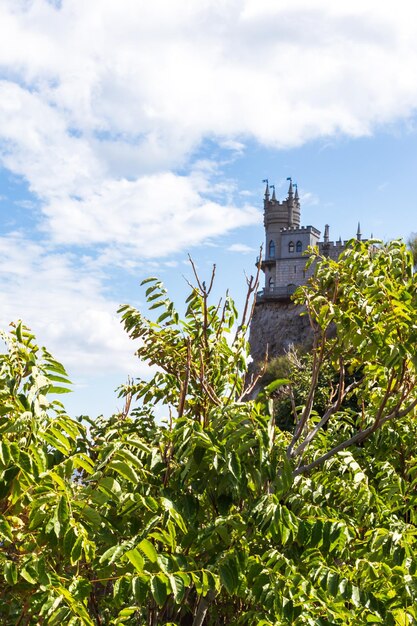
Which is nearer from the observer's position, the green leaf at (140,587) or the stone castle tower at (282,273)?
the green leaf at (140,587)

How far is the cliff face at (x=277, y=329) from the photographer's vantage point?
7128 cm

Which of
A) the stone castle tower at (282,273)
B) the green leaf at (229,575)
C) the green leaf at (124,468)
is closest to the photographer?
the green leaf at (124,468)

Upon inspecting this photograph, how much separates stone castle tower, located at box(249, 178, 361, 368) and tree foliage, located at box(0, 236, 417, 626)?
2479 inches

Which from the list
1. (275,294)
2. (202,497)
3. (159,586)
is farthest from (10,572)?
(275,294)

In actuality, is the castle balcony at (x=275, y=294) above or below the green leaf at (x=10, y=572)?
above

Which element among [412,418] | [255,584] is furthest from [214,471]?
[412,418]

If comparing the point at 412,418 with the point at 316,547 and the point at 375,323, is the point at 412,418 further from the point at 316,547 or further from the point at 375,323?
the point at 316,547

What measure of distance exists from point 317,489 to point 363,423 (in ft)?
5.20

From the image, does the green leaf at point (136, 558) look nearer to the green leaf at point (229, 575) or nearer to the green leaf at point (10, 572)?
the green leaf at point (10, 572)

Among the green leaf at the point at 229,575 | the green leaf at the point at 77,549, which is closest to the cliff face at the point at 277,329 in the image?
the green leaf at the point at 229,575

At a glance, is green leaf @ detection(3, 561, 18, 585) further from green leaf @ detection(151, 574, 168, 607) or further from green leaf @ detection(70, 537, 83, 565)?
green leaf @ detection(151, 574, 168, 607)

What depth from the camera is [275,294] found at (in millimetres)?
80875

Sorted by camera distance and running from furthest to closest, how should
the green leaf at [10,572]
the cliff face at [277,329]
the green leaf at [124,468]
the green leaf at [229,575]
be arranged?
the cliff face at [277,329]
the green leaf at [229,575]
the green leaf at [124,468]
the green leaf at [10,572]

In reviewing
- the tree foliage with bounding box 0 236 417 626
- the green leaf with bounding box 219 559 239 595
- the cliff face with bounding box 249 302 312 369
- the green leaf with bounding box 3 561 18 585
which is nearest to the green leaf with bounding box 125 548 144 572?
the tree foliage with bounding box 0 236 417 626
